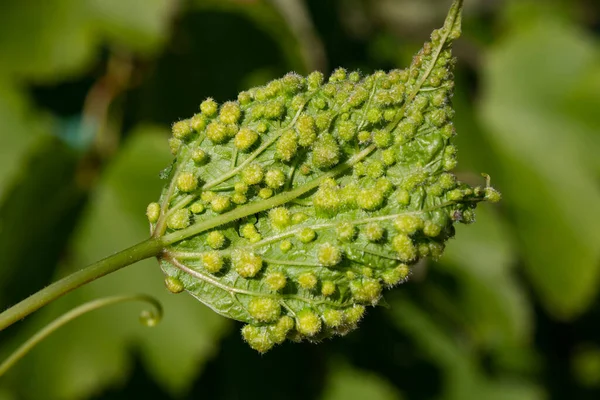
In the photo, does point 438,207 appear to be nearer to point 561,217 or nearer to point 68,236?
point 68,236

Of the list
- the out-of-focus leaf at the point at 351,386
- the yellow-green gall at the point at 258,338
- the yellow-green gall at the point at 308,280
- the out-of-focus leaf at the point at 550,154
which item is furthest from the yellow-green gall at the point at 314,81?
the out-of-focus leaf at the point at 550,154

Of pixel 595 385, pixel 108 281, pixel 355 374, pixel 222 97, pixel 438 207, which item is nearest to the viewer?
pixel 438 207

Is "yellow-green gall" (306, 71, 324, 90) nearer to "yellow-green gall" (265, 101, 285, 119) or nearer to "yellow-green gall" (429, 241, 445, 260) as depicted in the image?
"yellow-green gall" (265, 101, 285, 119)

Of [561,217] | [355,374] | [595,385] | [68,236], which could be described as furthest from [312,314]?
[595,385]

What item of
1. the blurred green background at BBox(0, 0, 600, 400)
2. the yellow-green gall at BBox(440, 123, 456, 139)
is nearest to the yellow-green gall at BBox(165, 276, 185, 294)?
the yellow-green gall at BBox(440, 123, 456, 139)

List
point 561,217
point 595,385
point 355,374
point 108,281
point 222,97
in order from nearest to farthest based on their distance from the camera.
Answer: point 108,281 < point 222,97 < point 355,374 < point 561,217 < point 595,385

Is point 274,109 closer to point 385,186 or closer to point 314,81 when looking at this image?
point 314,81
